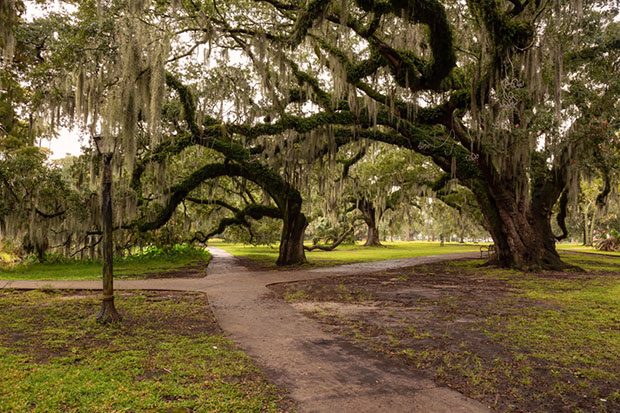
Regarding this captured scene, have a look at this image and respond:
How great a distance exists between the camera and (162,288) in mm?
9602

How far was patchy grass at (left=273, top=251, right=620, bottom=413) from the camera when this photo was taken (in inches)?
139

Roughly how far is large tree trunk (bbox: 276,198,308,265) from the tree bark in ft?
33.0

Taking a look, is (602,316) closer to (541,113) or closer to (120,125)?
(541,113)

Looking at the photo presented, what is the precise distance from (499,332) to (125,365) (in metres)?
5.16

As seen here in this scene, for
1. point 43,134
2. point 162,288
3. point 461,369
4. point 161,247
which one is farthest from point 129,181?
point 461,369

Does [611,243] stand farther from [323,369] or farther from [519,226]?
[323,369]

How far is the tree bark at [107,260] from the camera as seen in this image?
19.3ft

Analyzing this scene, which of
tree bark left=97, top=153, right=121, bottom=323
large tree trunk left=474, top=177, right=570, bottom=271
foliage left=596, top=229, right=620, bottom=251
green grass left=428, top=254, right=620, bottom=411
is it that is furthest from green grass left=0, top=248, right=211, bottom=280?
foliage left=596, top=229, right=620, bottom=251

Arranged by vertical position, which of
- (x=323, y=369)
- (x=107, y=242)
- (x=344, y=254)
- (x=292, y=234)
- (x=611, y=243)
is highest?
(x=107, y=242)

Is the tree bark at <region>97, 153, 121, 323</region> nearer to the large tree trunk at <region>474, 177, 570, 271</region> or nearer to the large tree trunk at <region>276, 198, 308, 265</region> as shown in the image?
the large tree trunk at <region>276, 198, 308, 265</region>

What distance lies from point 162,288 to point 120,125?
441cm

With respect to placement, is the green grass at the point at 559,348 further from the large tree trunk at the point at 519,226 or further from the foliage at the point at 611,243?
the foliage at the point at 611,243

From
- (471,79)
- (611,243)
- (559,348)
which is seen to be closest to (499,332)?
(559,348)

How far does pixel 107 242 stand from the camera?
603 centimetres
